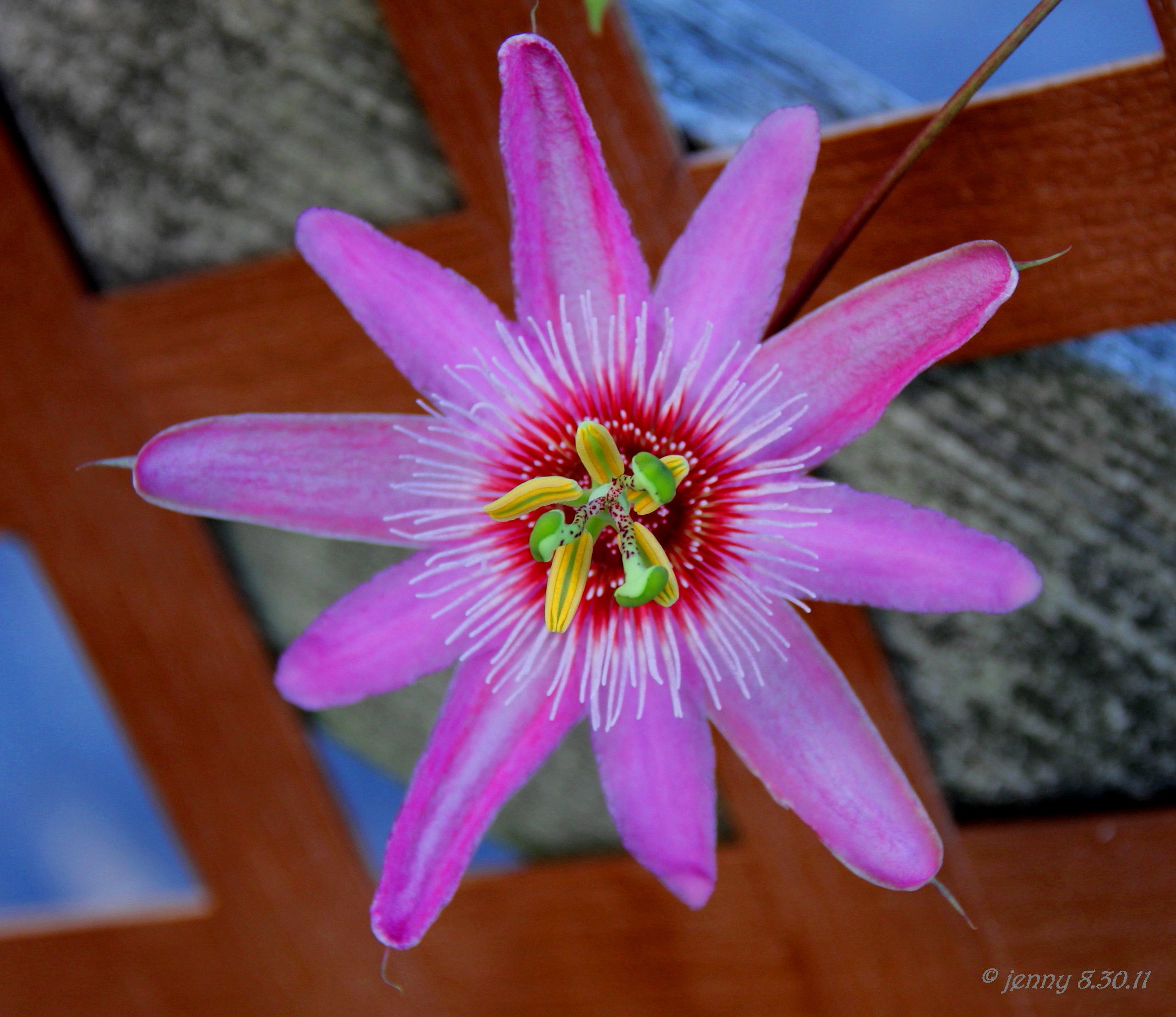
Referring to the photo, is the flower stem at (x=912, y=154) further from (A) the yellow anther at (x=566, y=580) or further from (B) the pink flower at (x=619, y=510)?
(A) the yellow anther at (x=566, y=580)

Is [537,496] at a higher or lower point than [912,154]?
lower

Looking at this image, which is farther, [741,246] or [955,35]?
[955,35]

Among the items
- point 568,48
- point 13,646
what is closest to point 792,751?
point 568,48

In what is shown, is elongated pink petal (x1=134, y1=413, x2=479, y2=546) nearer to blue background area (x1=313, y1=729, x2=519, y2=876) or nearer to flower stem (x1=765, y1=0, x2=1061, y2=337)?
flower stem (x1=765, y1=0, x2=1061, y2=337)

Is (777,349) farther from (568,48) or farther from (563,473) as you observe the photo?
(568,48)

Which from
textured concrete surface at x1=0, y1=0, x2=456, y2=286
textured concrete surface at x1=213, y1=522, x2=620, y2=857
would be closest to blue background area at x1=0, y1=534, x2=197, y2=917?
textured concrete surface at x1=213, y1=522, x2=620, y2=857

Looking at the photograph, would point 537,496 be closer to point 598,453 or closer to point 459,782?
point 598,453

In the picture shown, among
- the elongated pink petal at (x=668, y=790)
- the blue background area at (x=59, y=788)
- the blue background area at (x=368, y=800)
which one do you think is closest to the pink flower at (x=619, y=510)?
the elongated pink petal at (x=668, y=790)

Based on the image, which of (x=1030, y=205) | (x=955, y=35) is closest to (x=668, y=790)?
(x=1030, y=205)
